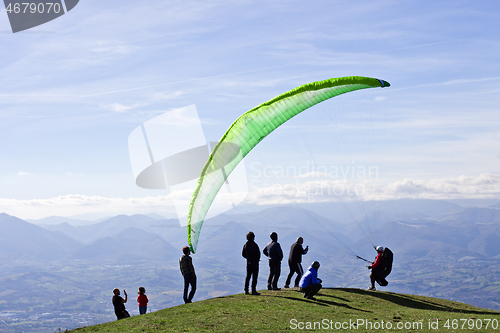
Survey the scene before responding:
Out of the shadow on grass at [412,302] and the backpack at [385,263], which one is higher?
the backpack at [385,263]

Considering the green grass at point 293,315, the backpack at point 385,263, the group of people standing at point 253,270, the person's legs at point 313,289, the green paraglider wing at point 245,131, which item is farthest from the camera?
the backpack at point 385,263

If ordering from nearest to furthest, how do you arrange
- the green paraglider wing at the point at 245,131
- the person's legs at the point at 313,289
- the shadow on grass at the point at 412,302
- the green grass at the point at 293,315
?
the green grass at the point at 293,315
the person's legs at the point at 313,289
the shadow on grass at the point at 412,302
the green paraglider wing at the point at 245,131

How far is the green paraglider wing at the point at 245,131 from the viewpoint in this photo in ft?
59.4

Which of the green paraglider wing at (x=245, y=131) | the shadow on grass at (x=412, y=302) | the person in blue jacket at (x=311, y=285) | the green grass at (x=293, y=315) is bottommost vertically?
the shadow on grass at (x=412, y=302)

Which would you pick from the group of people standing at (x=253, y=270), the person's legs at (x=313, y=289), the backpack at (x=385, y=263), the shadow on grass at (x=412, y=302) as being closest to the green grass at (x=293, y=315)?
the shadow on grass at (x=412, y=302)

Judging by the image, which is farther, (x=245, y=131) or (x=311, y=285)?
(x=245, y=131)

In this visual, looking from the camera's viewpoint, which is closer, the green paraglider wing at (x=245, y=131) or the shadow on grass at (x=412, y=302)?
the shadow on grass at (x=412, y=302)

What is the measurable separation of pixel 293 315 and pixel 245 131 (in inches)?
328

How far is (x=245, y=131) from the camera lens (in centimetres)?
1848

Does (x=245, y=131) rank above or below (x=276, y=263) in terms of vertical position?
above

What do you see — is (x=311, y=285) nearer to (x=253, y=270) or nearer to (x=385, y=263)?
(x=253, y=270)

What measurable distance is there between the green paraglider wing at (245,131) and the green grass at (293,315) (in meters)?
3.94

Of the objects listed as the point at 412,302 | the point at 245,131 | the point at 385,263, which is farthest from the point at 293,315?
the point at 245,131

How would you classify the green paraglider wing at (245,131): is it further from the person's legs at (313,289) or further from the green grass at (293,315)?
the person's legs at (313,289)
